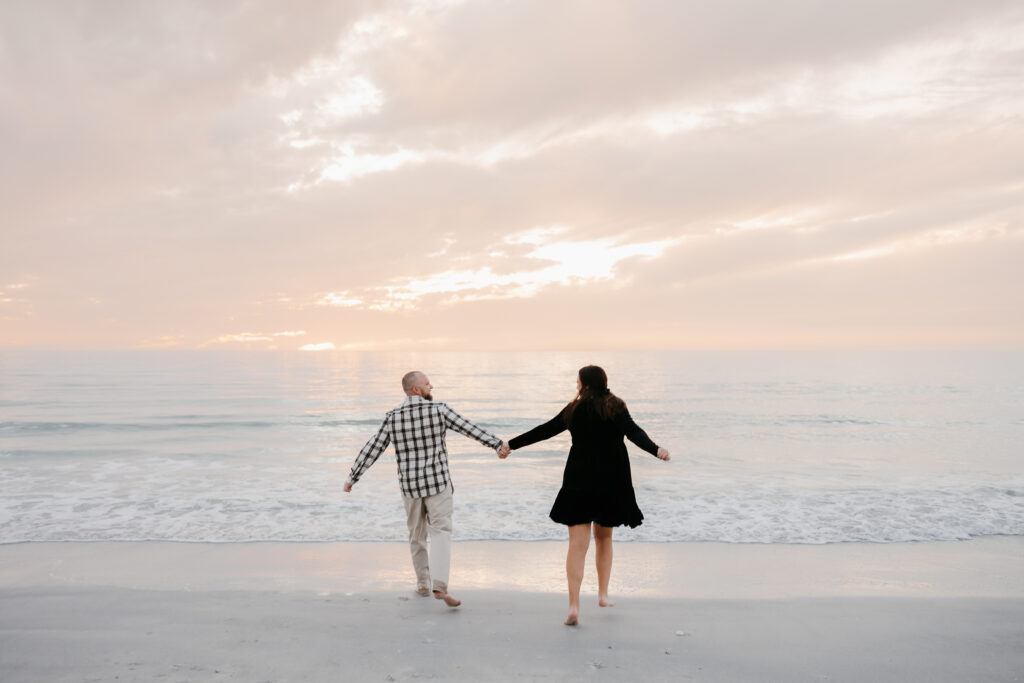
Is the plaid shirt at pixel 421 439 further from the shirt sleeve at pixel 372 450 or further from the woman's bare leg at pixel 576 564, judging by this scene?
the woman's bare leg at pixel 576 564

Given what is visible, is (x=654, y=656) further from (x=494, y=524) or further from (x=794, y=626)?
(x=494, y=524)

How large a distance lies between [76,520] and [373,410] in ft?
66.6

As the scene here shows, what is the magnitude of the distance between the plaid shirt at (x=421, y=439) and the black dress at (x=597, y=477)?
86cm

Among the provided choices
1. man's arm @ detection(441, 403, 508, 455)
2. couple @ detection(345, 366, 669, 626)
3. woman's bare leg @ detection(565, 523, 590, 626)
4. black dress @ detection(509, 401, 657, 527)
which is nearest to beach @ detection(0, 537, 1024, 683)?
woman's bare leg @ detection(565, 523, 590, 626)

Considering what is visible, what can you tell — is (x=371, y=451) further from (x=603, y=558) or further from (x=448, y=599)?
(x=603, y=558)

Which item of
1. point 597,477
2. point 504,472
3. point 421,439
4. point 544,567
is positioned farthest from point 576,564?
point 504,472

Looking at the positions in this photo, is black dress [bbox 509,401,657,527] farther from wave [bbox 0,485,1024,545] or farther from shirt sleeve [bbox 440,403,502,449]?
wave [bbox 0,485,1024,545]

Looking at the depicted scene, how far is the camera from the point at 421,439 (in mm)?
5605

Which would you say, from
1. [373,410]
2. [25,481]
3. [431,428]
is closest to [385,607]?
[431,428]

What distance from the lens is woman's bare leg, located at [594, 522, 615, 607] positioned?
17.9 feet

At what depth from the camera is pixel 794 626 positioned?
5383 mm

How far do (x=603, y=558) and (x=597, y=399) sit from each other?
1.57 meters

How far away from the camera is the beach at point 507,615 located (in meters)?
4.52

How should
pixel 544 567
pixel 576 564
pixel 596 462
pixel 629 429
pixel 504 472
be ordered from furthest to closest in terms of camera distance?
pixel 504 472, pixel 544 567, pixel 576 564, pixel 596 462, pixel 629 429
